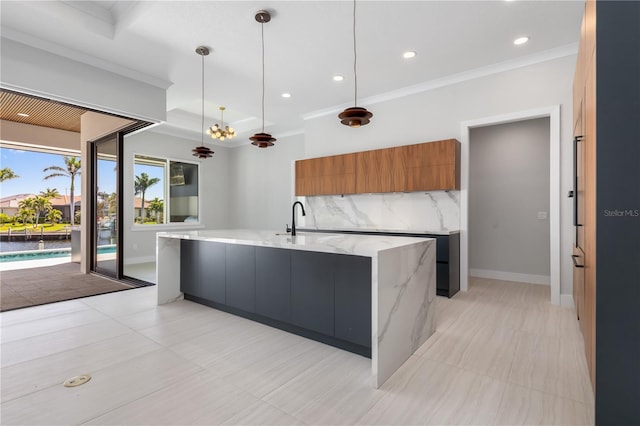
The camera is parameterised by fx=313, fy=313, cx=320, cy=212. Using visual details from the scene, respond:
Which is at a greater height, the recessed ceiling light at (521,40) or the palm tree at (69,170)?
the recessed ceiling light at (521,40)

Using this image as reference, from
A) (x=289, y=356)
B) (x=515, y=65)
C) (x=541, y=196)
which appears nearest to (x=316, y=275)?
(x=289, y=356)

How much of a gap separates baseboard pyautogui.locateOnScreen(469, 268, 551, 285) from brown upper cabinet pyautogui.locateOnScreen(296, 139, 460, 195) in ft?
6.22

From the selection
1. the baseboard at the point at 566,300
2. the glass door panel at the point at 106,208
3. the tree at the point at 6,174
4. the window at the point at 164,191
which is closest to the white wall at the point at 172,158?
the window at the point at 164,191

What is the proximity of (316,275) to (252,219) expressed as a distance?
6215 mm

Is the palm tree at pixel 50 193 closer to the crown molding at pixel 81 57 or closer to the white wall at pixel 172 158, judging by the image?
the white wall at pixel 172 158

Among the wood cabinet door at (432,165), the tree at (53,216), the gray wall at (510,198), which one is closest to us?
the wood cabinet door at (432,165)

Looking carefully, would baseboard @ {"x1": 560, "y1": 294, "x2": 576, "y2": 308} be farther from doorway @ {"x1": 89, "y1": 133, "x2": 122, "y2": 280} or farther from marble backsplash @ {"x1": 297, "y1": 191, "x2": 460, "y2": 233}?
doorway @ {"x1": 89, "y1": 133, "x2": 122, "y2": 280}

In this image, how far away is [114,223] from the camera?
17.6ft

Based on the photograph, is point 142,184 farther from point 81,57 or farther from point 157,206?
point 81,57

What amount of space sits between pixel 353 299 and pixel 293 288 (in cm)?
59

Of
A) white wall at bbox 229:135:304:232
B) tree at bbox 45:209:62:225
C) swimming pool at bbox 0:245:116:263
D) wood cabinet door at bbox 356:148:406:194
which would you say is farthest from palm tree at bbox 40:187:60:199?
wood cabinet door at bbox 356:148:406:194

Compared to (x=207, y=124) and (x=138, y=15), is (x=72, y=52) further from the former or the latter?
(x=207, y=124)

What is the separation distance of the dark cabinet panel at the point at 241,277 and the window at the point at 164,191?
16.7 ft

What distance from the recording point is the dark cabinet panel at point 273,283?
2723 millimetres
